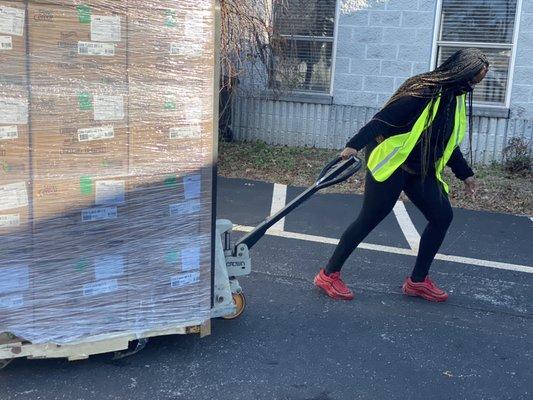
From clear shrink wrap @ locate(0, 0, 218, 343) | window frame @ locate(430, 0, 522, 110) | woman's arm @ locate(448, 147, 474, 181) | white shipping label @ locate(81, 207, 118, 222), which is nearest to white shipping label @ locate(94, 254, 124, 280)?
clear shrink wrap @ locate(0, 0, 218, 343)

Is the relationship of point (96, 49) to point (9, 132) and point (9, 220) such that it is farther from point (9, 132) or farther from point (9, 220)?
point (9, 220)

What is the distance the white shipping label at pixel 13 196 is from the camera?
2984 millimetres

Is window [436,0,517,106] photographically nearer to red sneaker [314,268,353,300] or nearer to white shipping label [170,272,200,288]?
red sneaker [314,268,353,300]

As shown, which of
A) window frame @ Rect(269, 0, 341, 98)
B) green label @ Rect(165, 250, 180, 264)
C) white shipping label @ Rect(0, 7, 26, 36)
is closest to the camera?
white shipping label @ Rect(0, 7, 26, 36)

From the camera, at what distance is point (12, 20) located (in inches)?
111

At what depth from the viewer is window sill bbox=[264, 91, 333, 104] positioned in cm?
1020

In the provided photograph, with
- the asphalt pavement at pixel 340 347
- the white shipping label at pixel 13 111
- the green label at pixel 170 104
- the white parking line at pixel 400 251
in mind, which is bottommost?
the asphalt pavement at pixel 340 347

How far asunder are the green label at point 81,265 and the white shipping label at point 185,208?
19.9 inches

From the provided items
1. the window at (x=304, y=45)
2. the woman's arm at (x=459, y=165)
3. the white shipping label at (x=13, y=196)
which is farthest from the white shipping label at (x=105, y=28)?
the window at (x=304, y=45)

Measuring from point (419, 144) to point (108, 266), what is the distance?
2217 mm

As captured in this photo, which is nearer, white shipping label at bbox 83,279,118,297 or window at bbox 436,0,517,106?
white shipping label at bbox 83,279,118,297

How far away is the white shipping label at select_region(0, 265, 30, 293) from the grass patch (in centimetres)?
532

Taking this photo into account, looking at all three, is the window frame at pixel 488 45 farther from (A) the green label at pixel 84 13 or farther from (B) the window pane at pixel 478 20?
(A) the green label at pixel 84 13

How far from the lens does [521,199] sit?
7777mm
